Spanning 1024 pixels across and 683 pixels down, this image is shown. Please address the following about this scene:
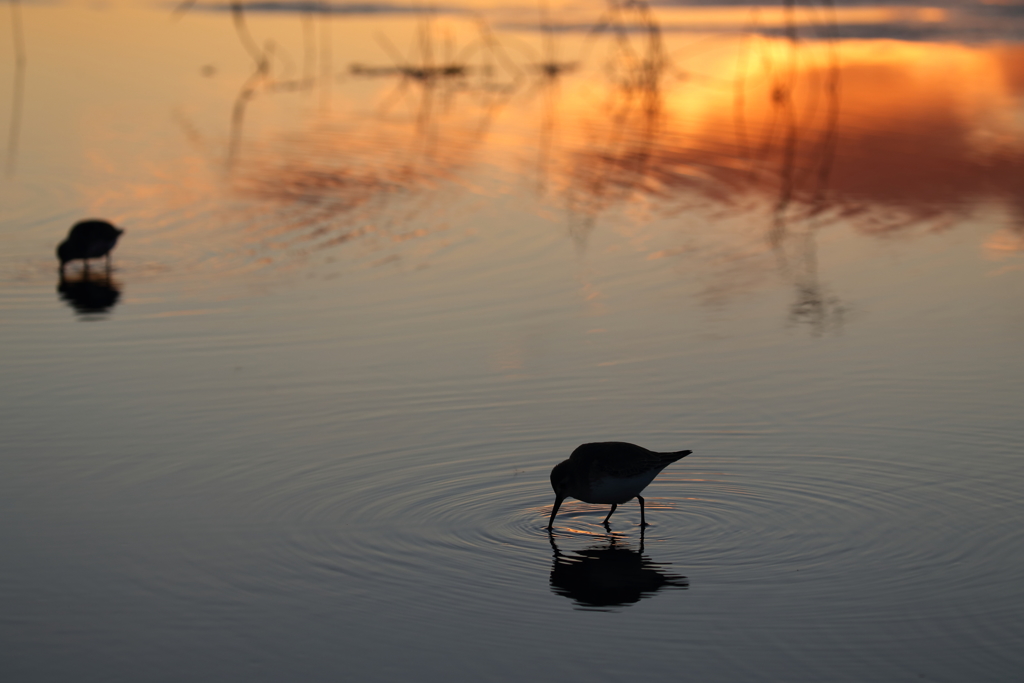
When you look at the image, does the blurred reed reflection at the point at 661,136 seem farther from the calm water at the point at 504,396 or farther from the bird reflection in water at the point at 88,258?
the bird reflection in water at the point at 88,258

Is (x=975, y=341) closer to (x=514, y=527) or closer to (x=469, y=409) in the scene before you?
(x=469, y=409)

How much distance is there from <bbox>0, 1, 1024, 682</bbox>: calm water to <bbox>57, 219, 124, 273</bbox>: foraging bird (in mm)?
175

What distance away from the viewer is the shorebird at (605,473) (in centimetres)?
568

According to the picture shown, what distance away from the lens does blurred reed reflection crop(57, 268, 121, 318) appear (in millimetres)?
9234

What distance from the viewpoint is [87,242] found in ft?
33.3

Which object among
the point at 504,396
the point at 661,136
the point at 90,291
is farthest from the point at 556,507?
the point at 661,136

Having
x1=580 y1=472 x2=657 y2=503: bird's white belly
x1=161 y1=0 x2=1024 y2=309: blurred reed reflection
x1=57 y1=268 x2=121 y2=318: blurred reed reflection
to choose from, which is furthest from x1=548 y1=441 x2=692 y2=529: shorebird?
x1=57 y1=268 x2=121 y2=318: blurred reed reflection

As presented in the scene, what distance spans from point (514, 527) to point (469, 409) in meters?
1.49

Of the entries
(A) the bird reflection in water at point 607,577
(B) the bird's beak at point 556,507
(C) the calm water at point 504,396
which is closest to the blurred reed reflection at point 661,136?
(C) the calm water at point 504,396

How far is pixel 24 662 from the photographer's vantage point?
461 centimetres

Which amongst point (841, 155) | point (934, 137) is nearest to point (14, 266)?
point (841, 155)

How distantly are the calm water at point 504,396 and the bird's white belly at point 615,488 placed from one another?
21 cm

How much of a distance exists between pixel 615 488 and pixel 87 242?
19.9 feet

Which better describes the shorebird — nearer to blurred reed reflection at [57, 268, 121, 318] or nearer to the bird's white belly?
the bird's white belly
